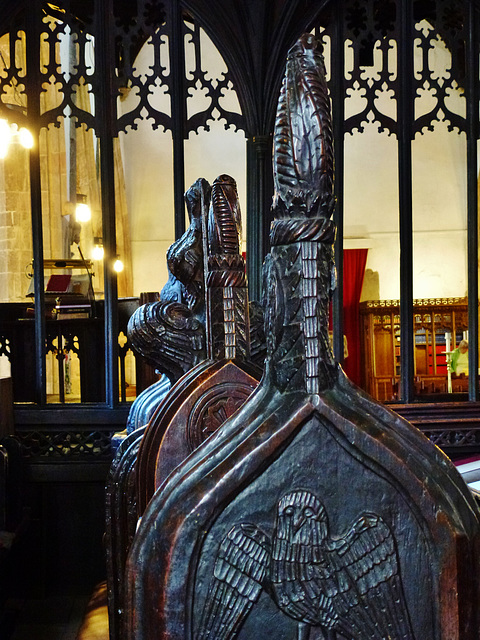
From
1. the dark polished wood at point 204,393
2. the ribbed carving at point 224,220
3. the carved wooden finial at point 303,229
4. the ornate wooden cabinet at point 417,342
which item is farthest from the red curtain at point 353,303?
the carved wooden finial at point 303,229

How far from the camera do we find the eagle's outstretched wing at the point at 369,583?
756 mm

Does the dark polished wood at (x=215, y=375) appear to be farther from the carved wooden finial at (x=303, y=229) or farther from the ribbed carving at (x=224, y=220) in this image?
the carved wooden finial at (x=303, y=229)

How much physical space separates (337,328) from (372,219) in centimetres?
864

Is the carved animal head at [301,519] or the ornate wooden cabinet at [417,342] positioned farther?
the ornate wooden cabinet at [417,342]

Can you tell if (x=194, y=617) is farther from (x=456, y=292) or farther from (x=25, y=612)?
(x=456, y=292)

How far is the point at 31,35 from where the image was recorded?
180 inches

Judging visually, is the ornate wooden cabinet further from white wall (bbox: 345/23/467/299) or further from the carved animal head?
the carved animal head

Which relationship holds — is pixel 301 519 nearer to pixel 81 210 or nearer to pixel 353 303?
pixel 81 210

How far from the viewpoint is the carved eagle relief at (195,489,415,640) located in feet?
2.46

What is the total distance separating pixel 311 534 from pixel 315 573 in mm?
40

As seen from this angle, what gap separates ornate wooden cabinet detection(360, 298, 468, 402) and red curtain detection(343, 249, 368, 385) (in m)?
0.28

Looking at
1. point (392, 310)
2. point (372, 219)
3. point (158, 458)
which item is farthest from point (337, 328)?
point (372, 219)

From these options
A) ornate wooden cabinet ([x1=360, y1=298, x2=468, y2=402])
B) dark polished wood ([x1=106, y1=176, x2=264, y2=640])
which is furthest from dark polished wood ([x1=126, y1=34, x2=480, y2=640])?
ornate wooden cabinet ([x1=360, y1=298, x2=468, y2=402])

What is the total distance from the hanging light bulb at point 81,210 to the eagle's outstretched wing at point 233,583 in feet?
32.4
